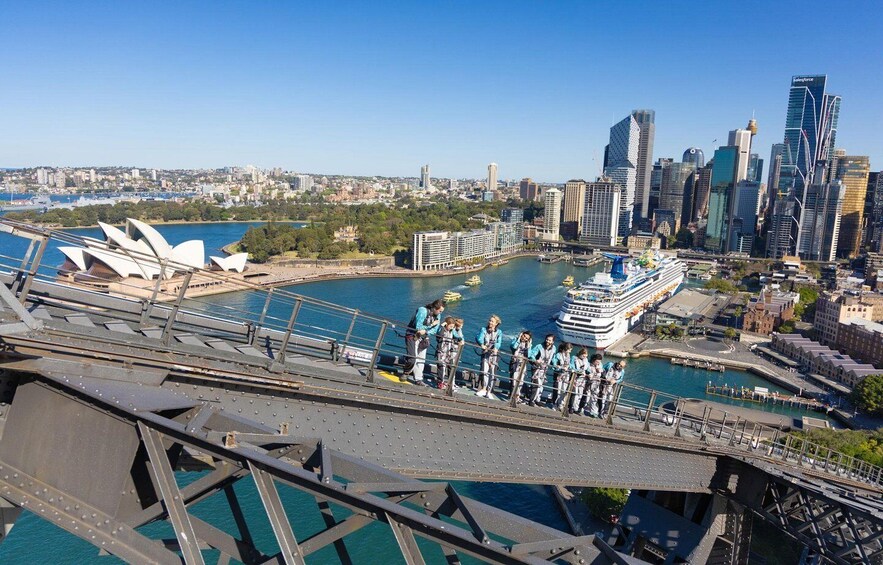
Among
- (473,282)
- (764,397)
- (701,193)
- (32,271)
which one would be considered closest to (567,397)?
(32,271)

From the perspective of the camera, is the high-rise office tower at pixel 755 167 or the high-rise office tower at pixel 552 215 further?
the high-rise office tower at pixel 755 167

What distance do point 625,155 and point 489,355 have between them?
49921mm

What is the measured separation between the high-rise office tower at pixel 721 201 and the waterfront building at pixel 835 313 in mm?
18422

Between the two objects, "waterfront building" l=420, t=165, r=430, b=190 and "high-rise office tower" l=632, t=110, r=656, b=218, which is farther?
"waterfront building" l=420, t=165, r=430, b=190

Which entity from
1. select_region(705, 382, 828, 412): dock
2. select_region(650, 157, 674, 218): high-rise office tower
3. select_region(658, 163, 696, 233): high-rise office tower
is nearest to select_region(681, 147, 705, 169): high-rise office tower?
select_region(650, 157, 674, 218): high-rise office tower

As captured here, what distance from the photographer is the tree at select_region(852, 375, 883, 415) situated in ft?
32.4

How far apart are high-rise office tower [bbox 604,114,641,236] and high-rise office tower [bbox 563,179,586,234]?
8.89 m

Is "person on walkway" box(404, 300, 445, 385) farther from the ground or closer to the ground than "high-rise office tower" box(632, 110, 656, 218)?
closer to the ground

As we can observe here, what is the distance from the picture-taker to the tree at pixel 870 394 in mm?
9867

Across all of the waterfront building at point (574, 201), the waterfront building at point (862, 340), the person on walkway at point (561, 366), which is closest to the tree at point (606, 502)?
the person on walkway at point (561, 366)

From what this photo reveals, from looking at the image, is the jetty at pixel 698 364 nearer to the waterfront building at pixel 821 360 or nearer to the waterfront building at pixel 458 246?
the waterfront building at pixel 821 360

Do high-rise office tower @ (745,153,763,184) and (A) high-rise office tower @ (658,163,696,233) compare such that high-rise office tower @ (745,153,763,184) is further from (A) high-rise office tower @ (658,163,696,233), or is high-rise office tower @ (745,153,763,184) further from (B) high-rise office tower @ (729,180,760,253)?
(B) high-rise office tower @ (729,180,760,253)

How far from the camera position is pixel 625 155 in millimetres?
49062

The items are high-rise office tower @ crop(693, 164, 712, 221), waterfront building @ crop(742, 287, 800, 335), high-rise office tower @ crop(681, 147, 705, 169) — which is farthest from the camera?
high-rise office tower @ crop(681, 147, 705, 169)
